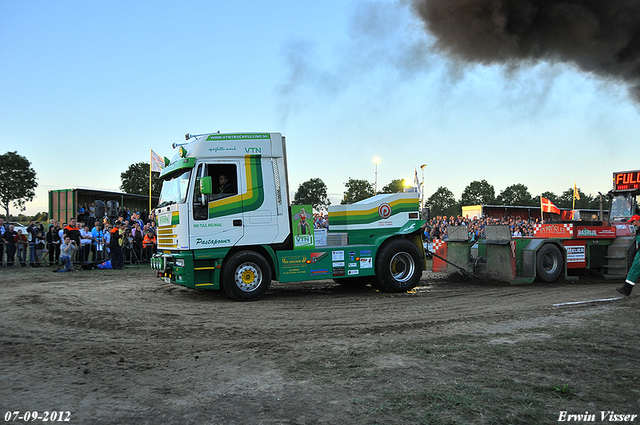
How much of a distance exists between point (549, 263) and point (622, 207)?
11.2ft

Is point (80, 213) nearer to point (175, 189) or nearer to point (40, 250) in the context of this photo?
point (40, 250)

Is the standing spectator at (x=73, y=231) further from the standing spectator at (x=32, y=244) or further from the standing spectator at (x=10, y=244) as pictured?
the standing spectator at (x=10, y=244)

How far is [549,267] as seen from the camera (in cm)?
1253

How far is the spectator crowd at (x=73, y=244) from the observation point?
53.5 ft

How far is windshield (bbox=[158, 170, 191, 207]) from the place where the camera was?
9.49 metres

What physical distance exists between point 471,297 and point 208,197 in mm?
6003

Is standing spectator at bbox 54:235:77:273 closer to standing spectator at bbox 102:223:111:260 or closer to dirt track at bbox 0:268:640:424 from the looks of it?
standing spectator at bbox 102:223:111:260

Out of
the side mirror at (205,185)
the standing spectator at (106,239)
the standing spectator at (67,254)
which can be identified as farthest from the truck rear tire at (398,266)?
the standing spectator at (106,239)

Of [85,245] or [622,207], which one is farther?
[85,245]

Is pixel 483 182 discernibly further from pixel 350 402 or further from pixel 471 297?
pixel 350 402

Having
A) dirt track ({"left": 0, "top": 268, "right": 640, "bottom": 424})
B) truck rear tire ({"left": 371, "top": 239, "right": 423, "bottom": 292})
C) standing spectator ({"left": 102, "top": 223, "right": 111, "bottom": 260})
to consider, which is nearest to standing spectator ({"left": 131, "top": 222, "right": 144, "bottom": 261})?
standing spectator ({"left": 102, "top": 223, "right": 111, "bottom": 260})

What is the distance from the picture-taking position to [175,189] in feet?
32.3

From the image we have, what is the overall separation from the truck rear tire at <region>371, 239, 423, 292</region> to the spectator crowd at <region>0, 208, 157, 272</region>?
364 inches

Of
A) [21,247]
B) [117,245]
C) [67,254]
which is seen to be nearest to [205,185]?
[117,245]
